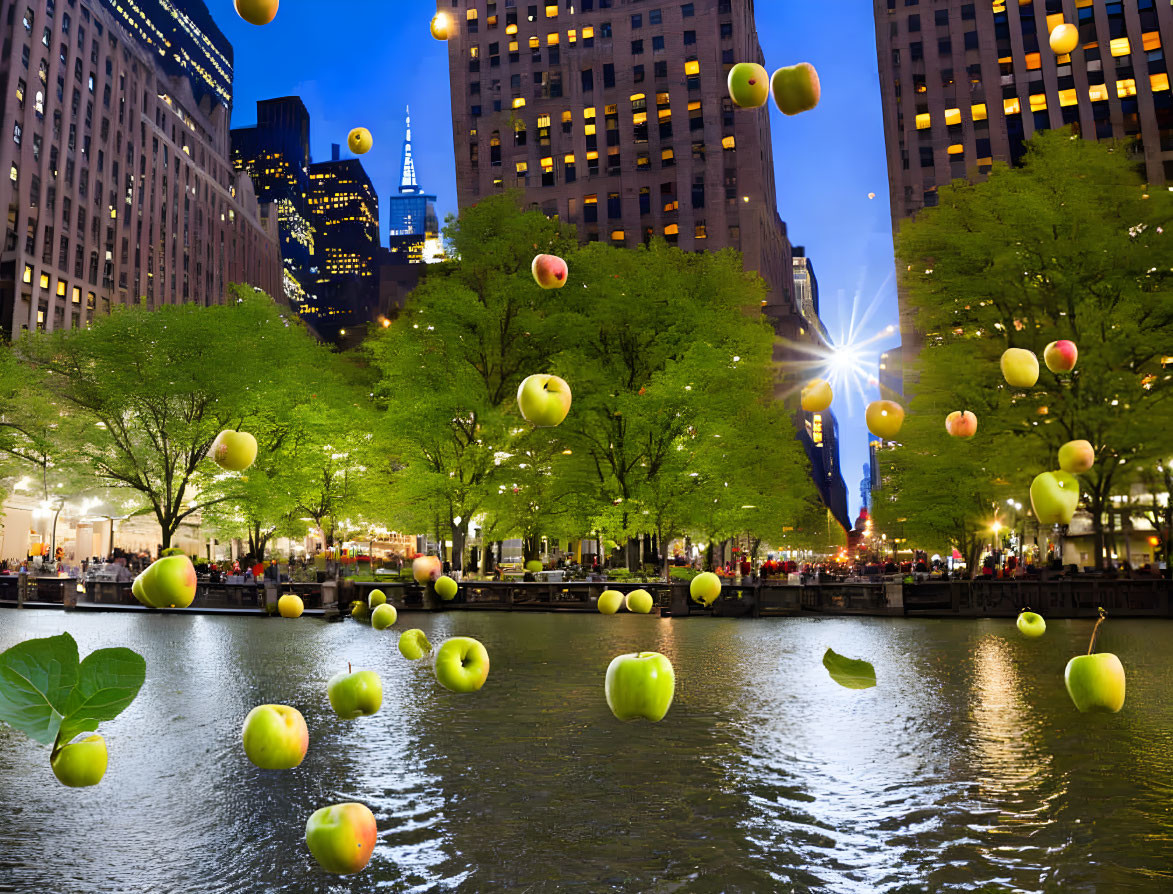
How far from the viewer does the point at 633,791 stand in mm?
7105

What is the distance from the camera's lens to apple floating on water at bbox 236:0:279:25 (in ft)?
14.5

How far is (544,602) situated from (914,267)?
61.5 feet

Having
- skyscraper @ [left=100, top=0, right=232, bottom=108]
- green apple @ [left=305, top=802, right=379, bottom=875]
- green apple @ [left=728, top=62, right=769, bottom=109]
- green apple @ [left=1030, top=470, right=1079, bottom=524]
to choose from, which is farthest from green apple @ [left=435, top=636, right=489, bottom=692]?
skyscraper @ [left=100, top=0, right=232, bottom=108]

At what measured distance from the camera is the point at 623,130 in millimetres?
91438

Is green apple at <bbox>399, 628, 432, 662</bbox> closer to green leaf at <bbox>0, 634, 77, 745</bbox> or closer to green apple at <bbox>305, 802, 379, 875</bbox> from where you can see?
green apple at <bbox>305, 802, 379, 875</bbox>

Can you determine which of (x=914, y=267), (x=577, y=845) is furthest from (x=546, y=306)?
(x=577, y=845)

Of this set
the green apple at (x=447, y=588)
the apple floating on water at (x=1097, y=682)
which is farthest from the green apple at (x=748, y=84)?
the green apple at (x=447, y=588)

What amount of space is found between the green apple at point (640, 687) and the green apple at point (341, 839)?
3.78 ft

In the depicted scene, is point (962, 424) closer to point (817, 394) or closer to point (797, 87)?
point (817, 394)

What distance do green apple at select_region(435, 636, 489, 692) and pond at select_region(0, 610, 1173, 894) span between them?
1640mm

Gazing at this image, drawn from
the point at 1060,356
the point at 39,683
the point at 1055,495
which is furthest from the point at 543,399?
the point at 1060,356

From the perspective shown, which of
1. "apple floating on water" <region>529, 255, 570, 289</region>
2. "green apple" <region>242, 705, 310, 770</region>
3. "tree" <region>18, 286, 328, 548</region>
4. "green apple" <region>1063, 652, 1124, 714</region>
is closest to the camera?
"green apple" <region>242, 705, 310, 770</region>

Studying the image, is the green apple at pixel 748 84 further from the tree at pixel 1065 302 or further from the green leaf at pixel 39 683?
the tree at pixel 1065 302

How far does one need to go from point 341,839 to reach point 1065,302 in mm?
29281
